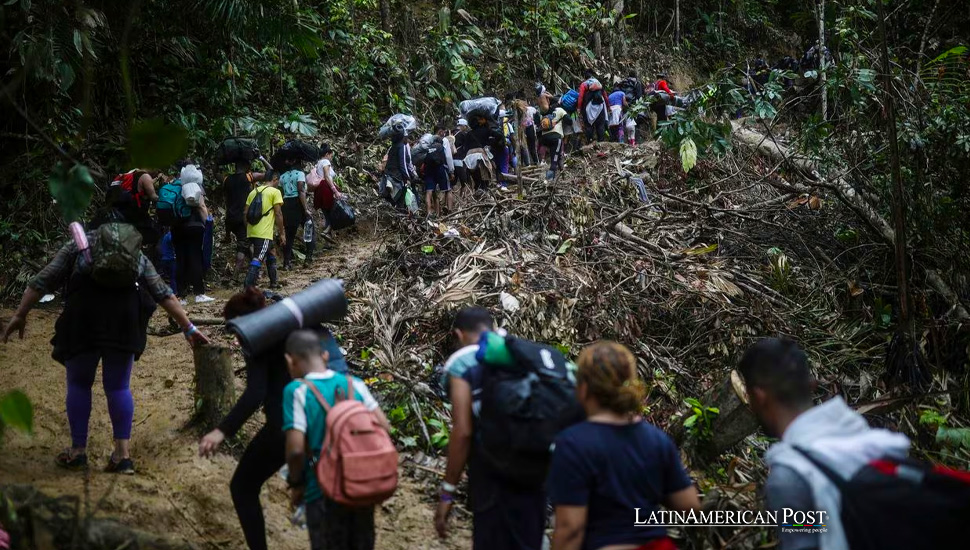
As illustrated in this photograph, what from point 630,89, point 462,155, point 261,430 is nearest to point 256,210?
point 462,155

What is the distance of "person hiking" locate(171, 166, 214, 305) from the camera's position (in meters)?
8.76

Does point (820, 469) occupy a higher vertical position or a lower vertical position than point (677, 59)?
lower

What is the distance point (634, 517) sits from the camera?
3033 mm

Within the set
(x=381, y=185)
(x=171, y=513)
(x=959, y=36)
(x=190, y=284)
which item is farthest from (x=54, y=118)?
(x=959, y=36)

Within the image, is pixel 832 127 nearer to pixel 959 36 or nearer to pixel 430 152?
pixel 959 36

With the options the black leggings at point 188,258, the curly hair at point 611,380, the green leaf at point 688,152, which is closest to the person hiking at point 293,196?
the black leggings at point 188,258

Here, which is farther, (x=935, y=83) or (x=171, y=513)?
(x=935, y=83)

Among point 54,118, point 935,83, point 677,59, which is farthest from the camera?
point 677,59

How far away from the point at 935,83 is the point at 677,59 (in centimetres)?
1739

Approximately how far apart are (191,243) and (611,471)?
7221 mm

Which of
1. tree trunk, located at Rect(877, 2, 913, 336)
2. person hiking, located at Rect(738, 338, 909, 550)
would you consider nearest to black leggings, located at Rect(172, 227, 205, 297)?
tree trunk, located at Rect(877, 2, 913, 336)

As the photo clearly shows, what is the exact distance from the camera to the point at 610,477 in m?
2.98

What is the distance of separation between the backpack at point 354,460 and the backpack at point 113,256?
2148 mm

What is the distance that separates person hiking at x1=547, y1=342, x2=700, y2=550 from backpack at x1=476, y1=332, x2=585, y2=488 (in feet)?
0.98
